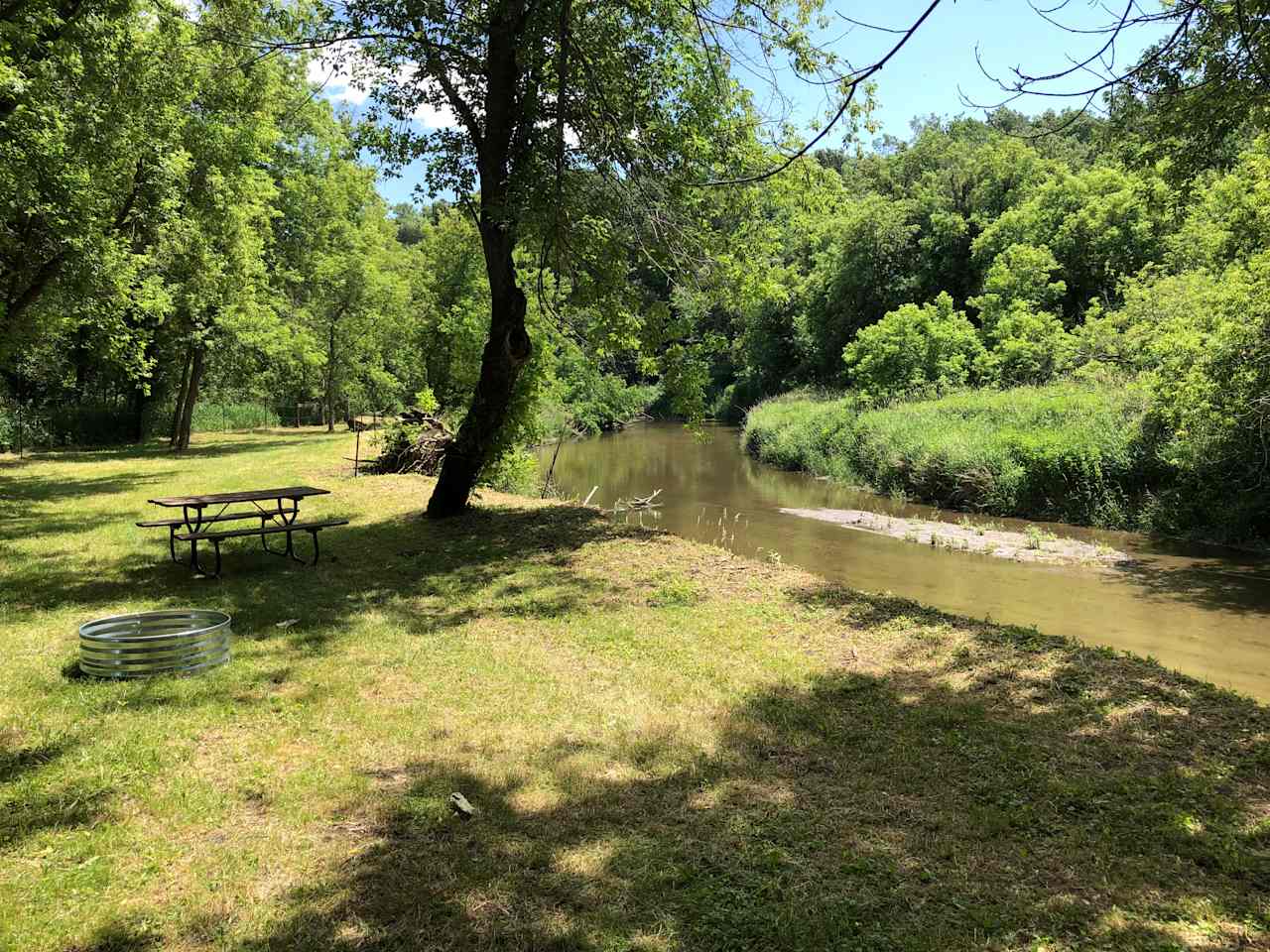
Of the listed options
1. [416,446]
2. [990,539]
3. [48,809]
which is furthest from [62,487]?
[990,539]

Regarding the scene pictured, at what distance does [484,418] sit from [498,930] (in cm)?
878

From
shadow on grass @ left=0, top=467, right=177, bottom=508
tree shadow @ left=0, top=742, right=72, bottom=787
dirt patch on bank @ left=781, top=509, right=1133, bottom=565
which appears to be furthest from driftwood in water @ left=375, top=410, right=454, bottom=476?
tree shadow @ left=0, top=742, right=72, bottom=787

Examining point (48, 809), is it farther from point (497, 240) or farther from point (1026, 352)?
point (1026, 352)

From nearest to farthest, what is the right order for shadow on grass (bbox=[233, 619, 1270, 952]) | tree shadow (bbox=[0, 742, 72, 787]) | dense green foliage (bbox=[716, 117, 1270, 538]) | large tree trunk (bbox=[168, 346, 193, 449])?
shadow on grass (bbox=[233, 619, 1270, 952]) → tree shadow (bbox=[0, 742, 72, 787]) → dense green foliage (bbox=[716, 117, 1270, 538]) → large tree trunk (bbox=[168, 346, 193, 449])

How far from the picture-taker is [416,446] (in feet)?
49.4

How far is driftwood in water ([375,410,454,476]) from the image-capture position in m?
15.4

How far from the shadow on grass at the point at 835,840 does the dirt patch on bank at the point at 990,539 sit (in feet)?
29.2

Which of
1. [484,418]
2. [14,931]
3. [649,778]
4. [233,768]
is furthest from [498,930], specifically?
[484,418]

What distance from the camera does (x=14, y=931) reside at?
288cm

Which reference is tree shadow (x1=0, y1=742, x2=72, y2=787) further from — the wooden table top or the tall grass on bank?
the tall grass on bank

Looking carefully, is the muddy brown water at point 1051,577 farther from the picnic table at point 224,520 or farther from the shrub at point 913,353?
the picnic table at point 224,520

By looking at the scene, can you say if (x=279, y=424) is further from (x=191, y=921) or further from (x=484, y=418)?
(x=191, y=921)

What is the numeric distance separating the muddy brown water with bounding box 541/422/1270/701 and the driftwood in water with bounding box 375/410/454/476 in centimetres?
454

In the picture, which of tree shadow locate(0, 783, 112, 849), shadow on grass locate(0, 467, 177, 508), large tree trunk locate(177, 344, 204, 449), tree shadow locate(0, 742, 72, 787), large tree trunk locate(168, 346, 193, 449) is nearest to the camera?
tree shadow locate(0, 783, 112, 849)
